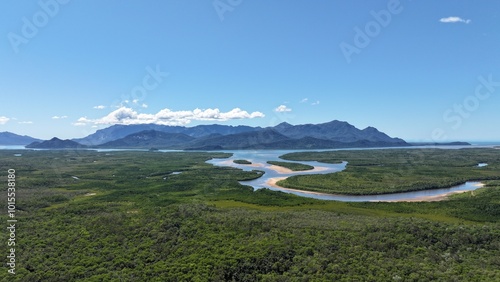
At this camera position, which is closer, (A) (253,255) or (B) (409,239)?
(A) (253,255)

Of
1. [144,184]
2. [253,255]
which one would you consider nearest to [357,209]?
[253,255]

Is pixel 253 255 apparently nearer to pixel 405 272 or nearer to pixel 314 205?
pixel 405 272

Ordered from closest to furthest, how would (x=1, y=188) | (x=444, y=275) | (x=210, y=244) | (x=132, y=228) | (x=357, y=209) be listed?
(x=444, y=275), (x=210, y=244), (x=132, y=228), (x=357, y=209), (x=1, y=188)

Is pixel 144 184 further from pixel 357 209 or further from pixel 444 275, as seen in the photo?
pixel 444 275

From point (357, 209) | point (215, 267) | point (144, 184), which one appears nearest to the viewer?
point (215, 267)

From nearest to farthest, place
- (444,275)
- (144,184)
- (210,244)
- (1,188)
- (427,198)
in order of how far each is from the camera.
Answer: (444,275), (210,244), (427,198), (1,188), (144,184)

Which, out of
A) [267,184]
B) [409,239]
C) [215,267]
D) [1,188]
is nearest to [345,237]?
[409,239]

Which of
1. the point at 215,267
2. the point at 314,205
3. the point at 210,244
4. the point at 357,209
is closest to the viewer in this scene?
the point at 215,267

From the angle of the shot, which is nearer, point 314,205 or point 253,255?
point 253,255
